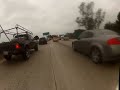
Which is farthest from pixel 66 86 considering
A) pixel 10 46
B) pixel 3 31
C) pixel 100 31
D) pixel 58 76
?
pixel 3 31

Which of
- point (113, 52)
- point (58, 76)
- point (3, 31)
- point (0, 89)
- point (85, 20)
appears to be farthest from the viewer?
point (85, 20)

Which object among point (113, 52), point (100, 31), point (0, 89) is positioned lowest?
point (0, 89)

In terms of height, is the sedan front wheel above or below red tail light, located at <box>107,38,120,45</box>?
below

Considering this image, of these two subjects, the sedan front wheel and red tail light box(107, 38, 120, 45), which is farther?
the sedan front wheel

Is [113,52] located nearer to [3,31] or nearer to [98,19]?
[3,31]

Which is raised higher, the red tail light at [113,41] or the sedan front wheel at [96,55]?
the red tail light at [113,41]

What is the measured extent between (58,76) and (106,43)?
7.81ft

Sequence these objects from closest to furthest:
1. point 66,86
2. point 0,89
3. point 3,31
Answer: point 66,86 → point 0,89 → point 3,31

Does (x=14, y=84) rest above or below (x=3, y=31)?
below

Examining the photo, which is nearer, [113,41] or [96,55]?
[113,41]

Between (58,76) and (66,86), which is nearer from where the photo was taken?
(66,86)

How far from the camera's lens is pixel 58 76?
6.72 m

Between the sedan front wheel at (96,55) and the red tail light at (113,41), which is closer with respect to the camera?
the red tail light at (113,41)

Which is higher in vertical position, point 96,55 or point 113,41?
point 113,41
